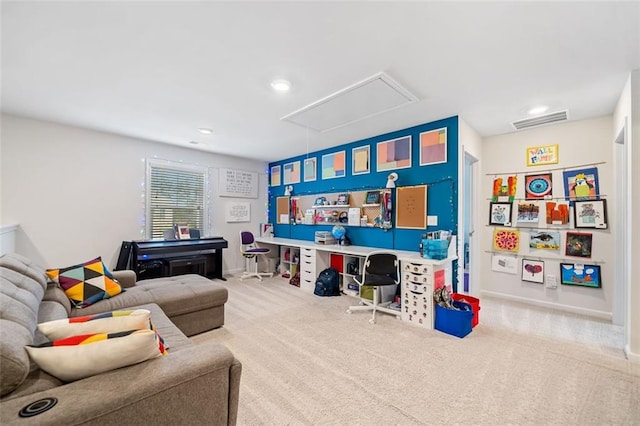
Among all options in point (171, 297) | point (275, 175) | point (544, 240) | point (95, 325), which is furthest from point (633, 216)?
point (275, 175)

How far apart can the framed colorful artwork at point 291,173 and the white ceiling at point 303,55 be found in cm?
230

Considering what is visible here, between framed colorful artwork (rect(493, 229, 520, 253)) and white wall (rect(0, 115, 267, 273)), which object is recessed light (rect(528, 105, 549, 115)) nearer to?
framed colorful artwork (rect(493, 229, 520, 253))

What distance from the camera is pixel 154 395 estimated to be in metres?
1.01

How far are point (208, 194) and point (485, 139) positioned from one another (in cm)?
494

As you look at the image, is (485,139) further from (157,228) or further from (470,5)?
(157,228)

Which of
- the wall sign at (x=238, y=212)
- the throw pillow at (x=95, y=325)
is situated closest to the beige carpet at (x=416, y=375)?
the throw pillow at (x=95, y=325)

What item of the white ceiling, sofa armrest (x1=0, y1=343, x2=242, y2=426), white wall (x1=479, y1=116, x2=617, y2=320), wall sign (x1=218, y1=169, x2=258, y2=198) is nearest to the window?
wall sign (x1=218, y1=169, x2=258, y2=198)

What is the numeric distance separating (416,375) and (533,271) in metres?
2.78

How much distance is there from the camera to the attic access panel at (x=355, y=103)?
248 cm

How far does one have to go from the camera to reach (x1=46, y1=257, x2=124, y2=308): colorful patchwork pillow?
219 centimetres

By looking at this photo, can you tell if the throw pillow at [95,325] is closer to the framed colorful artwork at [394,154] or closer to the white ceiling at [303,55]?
the white ceiling at [303,55]

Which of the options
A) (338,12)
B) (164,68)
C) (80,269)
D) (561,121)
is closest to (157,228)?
(80,269)

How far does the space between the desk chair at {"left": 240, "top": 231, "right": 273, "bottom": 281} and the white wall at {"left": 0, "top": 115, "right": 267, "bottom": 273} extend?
1730 mm

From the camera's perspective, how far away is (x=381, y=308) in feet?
10.7
